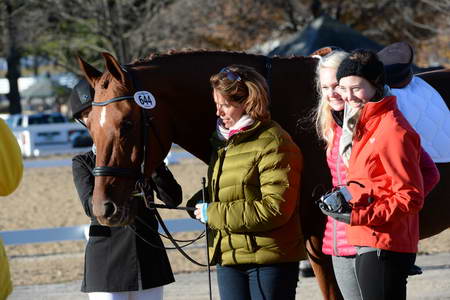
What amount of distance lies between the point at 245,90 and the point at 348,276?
0.99m

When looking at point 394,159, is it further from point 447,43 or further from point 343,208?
point 447,43

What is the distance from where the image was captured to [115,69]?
400 cm

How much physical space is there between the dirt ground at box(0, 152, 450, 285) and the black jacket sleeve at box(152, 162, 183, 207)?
3.71 m

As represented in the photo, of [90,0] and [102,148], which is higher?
[102,148]

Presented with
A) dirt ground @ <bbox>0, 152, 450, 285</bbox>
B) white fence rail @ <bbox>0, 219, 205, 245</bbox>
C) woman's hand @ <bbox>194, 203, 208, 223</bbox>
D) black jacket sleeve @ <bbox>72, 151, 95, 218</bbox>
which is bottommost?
dirt ground @ <bbox>0, 152, 450, 285</bbox>

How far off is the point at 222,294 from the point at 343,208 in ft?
2.55

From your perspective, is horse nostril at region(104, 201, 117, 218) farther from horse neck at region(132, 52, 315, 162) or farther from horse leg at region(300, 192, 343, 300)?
horse leg at region(300, 192, 343, 300)

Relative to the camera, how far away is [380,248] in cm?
336

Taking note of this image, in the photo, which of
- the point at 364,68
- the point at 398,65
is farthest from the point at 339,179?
the point at 398,65

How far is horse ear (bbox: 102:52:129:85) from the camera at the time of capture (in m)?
3.94

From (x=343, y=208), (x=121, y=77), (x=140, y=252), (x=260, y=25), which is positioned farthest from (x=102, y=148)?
(x=260, y=25)

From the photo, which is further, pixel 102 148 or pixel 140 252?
pixel 140 252

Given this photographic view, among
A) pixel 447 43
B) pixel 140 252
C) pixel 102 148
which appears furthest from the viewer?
pixel 447 43

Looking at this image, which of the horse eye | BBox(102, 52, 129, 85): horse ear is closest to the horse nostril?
the horse eye
